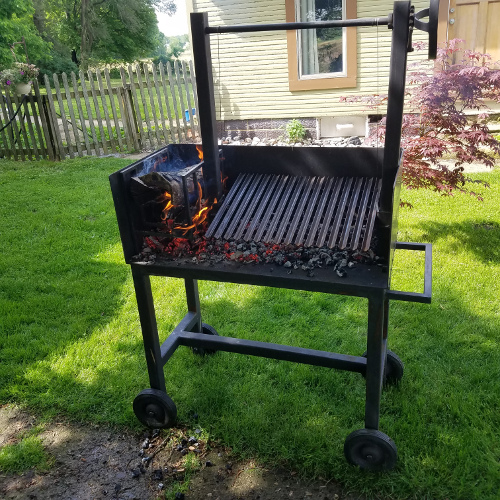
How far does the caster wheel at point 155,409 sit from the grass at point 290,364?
12cm

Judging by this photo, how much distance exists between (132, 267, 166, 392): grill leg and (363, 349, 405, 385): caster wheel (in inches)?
53.9

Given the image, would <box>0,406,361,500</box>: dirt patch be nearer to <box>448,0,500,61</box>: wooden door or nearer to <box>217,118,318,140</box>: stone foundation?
<box>217,118,318,140</box>: stone foundation

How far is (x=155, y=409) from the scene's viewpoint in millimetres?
2668

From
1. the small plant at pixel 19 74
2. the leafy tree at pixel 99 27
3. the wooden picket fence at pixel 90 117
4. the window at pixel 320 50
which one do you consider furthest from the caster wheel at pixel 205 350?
the leafy tree at pixel 99 27

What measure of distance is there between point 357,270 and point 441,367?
4.38ft

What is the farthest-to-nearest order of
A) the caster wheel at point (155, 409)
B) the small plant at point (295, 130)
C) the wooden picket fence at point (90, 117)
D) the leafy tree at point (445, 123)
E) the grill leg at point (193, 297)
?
the small plant at point (295, 130) → the wooden picket fence at point (90, 117) → the leafy tree at point (445, 123) → the grill leg at point (193, 297) → the caster wheel at point (155, 409)

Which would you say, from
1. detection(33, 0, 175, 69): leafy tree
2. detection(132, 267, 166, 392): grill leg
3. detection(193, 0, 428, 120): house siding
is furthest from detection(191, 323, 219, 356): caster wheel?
detection(33, 0, 175, 69): leafy tree

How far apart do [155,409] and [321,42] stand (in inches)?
308

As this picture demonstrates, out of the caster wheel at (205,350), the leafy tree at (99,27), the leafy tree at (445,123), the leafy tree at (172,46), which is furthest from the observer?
the leafy tree at (172,46)

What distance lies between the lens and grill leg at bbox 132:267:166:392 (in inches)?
98.2

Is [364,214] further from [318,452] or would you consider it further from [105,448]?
[105,448]

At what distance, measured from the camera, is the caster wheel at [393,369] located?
2.88 m

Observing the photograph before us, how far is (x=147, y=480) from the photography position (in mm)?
2404

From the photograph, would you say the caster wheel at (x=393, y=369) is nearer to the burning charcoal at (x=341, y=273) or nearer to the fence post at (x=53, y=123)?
the burning charcoal at (x=341, y=273)
